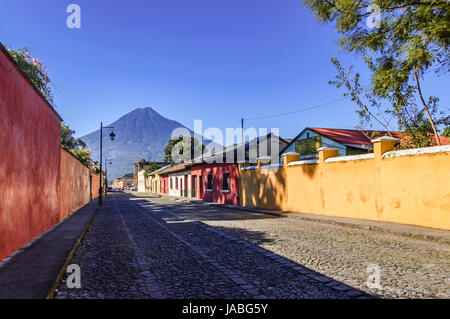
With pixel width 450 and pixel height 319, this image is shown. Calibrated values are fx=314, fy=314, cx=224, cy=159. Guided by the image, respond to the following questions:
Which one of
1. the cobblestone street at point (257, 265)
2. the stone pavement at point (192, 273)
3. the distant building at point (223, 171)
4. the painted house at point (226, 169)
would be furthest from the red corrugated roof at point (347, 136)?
the stone pavement at point (192, 273)

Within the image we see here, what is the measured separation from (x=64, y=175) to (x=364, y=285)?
1291 cm

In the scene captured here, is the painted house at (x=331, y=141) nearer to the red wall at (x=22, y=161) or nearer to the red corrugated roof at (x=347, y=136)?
the red corrugated roof at (x=347, y=136)

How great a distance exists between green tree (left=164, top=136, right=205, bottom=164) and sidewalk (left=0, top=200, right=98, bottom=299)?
48888 mm

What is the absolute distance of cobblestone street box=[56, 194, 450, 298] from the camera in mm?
4105

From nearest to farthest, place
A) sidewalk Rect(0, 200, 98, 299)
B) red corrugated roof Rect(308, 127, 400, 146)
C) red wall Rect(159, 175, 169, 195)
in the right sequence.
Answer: sidewalk Rect(0, 200, 98, 299) → red corrugated roof Rect(308, 127, 400, 146) → red wall Rect(159, 175, 169, 195)

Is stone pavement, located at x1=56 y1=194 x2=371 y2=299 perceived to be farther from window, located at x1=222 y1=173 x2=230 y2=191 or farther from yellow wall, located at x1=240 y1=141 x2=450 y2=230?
window, located at x1=222 y1=173 x2=230 y2=191

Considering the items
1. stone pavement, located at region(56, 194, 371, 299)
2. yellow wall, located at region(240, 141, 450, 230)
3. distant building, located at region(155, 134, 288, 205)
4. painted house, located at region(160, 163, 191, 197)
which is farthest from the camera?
painted house, located at region(160, 163, 191, 197)

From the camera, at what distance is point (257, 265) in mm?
5438

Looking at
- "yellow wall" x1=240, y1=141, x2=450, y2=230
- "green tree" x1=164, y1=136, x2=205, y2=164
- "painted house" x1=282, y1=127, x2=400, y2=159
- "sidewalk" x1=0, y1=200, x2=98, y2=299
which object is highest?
"green tree" x1=164, y1=136, x2=205, y2=164

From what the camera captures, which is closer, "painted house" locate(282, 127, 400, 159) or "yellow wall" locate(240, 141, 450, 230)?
"yellow wall" locate(240, 141, 450, 230)

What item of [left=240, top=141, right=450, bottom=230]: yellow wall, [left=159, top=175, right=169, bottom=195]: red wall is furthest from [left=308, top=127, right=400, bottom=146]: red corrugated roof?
[left=159, top=175, right=169, bottom=195]: red wall

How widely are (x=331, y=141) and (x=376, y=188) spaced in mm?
11309

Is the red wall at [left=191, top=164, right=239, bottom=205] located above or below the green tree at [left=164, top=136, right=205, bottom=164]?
below
